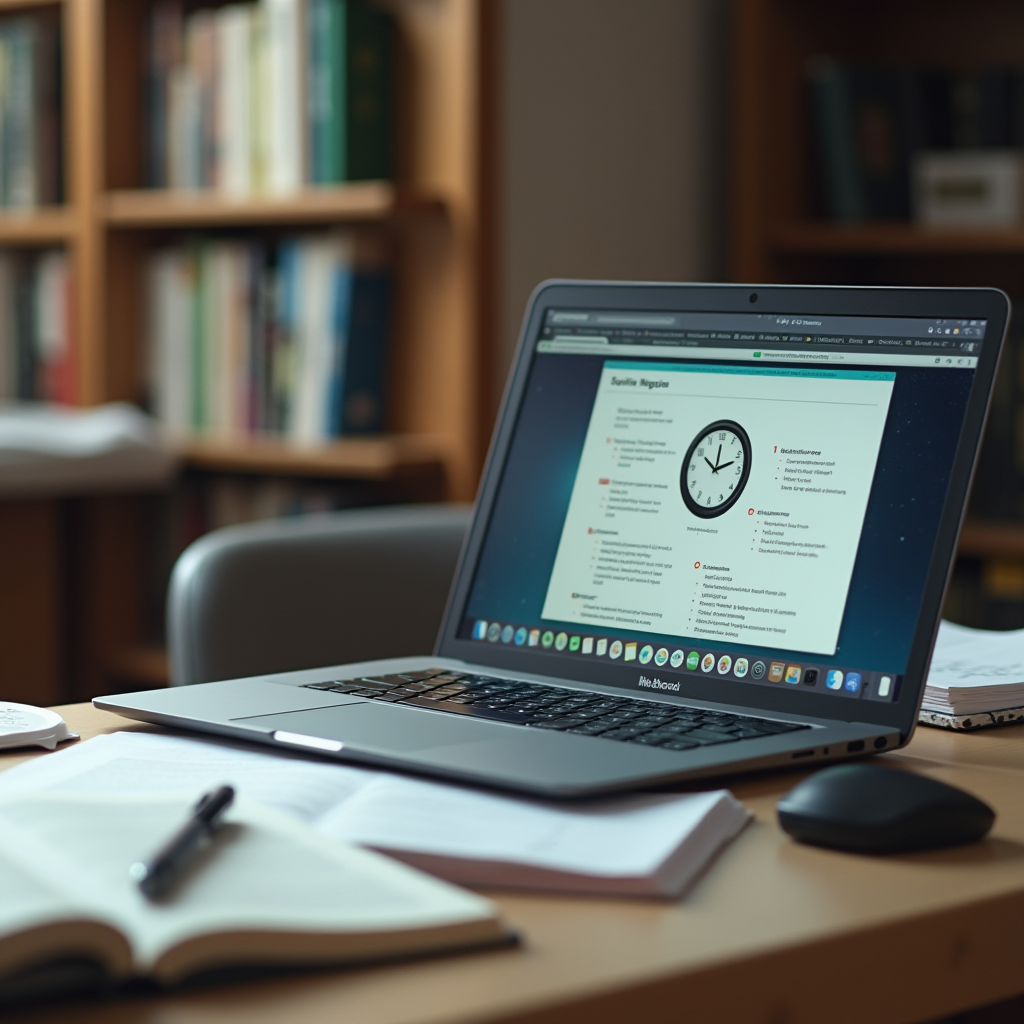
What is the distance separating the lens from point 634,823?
633mm

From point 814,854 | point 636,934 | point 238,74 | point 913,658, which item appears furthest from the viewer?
point 238,74

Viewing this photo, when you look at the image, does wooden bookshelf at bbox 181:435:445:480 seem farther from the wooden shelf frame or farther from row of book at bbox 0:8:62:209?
row of book at bbox 0:8:62:209

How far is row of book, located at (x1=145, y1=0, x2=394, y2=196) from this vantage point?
83.6 inches

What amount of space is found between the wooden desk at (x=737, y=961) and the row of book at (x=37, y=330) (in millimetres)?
2162

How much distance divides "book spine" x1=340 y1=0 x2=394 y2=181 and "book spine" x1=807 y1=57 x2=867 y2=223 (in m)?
0.72

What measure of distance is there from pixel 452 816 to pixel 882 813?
177 millimetres

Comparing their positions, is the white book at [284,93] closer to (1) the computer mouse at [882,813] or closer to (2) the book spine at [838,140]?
(2) the book spine at [838,140]

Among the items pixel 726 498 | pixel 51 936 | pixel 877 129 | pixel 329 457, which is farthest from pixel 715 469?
pixel 877 129

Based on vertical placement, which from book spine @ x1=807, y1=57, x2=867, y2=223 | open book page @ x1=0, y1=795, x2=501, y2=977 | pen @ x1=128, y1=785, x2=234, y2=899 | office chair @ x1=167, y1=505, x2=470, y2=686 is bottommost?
office chair @ x1=167, y1=505, x2=470, y2=686

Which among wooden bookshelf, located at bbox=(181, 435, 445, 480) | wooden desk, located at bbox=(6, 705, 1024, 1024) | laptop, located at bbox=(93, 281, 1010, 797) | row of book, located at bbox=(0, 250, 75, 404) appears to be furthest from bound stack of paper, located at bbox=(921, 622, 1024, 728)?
row of book, located at bbox=(0, 250, 75, 404)

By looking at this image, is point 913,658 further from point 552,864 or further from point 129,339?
point 129,339

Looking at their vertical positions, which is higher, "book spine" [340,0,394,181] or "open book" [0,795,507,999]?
"book spine" [340,0,394,181]

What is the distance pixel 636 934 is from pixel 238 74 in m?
1.98

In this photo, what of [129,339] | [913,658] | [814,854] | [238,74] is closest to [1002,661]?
[913,658]
